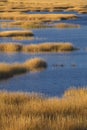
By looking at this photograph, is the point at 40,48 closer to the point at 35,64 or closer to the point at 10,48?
the point at 10,48

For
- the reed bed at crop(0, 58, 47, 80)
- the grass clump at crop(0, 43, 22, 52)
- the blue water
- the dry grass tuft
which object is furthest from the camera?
the grass clump at crop(0, 43, 22, 52)

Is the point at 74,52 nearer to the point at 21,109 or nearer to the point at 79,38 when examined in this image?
the point at 79,38

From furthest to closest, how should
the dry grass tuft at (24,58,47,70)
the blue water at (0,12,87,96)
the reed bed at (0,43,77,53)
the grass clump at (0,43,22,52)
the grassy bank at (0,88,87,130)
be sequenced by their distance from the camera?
the grass clump at (0,43,22,52)
the reed bed at (0,43,77,53)
the dry grass tuft at (24,58,47,70)
the blue water at (0,12,87,96)
the grassy bank at (0,88,87,130)

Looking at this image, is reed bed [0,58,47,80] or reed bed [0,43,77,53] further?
reed bed [0,43,77,53]

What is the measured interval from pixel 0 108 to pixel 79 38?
25252 mm

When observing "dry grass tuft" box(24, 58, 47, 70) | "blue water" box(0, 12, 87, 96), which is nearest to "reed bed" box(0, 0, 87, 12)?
"blue water" box(0, 12, 87, 96)

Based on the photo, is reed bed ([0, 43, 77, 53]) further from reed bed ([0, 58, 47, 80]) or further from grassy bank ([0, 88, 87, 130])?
grassy bank ([0, 88, 87, 130])

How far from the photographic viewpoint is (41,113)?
36.1 feet

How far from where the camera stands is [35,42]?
34125mm

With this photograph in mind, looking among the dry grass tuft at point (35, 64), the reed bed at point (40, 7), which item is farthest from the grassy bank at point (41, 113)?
the reed bed at point (40, 7)

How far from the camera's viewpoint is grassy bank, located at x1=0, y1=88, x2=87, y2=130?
9.48 meters

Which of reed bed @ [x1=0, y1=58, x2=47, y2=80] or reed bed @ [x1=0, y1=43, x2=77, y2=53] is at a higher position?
reed bed @ [x1=0, y1=58, x2=47, y2=80]

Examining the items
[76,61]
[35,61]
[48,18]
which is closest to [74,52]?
[76,61]

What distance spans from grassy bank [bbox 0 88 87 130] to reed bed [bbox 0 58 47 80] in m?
7.79
